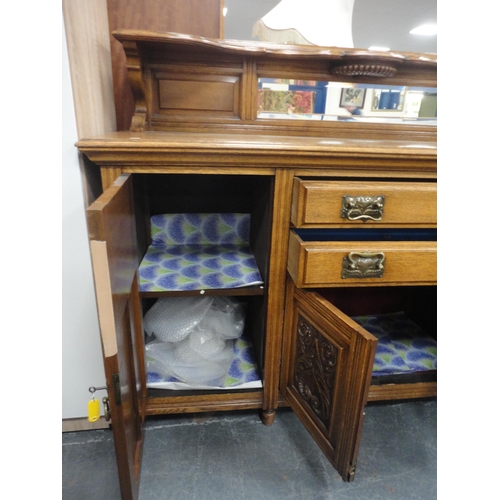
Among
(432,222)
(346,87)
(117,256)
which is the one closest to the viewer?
(117,256)

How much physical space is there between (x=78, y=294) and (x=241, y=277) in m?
0.41

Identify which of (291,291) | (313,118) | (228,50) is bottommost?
(291,291)

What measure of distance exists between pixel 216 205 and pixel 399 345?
0.77m

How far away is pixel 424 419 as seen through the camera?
1.06 meters

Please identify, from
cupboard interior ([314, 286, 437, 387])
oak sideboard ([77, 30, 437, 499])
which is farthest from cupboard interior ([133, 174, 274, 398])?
cupboard interior ([314, 286, 437, 387])

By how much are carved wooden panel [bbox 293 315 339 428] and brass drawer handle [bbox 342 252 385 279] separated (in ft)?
0.51

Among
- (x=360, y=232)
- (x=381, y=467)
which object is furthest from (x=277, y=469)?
(x=360, y=232)

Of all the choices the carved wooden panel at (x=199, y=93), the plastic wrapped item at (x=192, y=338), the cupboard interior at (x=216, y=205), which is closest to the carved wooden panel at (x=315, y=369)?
the cupboard interior at (x=216, y=205)

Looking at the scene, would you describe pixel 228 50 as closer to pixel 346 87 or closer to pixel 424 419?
pixel 346 87

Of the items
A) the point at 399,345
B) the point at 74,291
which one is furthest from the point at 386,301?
the point at 74,291

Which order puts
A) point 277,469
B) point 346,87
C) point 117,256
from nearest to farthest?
point 117,256 → point 277,469 → point 346,87

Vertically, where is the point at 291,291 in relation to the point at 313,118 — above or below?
below

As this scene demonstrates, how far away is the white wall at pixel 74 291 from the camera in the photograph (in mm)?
697

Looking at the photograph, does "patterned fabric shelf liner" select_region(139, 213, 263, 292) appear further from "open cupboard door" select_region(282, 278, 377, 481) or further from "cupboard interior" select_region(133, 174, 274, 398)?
"open cupboard door" select_region(282, 278, 377, 481)
